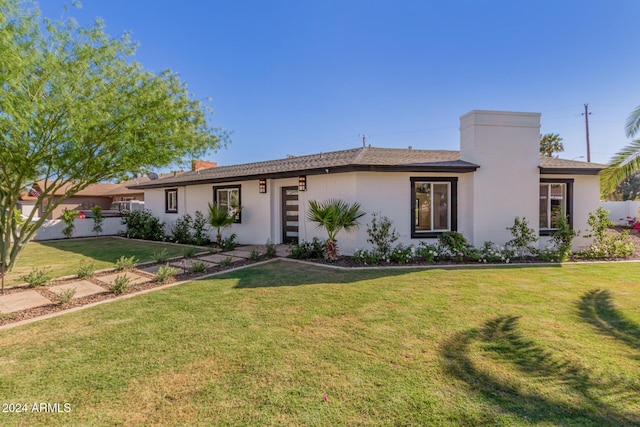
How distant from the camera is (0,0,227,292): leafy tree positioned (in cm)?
552

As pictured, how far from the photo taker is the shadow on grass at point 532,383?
2.57 metres

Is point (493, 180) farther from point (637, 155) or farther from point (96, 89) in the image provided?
point (96, 89)

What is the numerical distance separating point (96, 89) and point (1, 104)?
1618 mm

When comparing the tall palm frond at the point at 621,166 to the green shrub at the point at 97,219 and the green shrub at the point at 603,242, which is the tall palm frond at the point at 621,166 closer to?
the green shrub at the point at 603,242

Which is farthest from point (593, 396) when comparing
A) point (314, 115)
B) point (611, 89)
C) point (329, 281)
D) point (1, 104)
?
point (314, 115)

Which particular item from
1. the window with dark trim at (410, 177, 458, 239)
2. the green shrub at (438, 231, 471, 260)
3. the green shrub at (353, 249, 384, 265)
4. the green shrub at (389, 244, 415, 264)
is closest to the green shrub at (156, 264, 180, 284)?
the green shrub at (353, 249, 384, 265)

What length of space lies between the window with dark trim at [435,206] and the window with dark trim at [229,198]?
7406mm

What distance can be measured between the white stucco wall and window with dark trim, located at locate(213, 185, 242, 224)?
9109 millimetres

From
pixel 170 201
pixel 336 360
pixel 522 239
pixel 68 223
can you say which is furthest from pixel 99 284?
pixel 68 223

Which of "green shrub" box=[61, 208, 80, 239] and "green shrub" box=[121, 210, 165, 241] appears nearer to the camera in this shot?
"green shrub" box=[121, 210, 165, 241]

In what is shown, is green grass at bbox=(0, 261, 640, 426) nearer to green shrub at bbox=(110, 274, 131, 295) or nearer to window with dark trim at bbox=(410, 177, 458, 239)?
green shrub at bbox=(110, 274, 131, 295)

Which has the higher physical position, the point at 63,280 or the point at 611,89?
the point at 611,89

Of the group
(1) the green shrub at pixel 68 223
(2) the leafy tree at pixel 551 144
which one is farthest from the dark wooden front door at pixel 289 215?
(2) the leafy tree at pixel 551 144

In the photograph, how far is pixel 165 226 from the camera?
16.2 m
